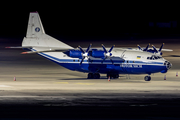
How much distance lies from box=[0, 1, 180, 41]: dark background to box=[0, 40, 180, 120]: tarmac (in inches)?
3866

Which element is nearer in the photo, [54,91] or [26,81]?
[54,91]

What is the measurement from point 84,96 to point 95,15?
118 meters

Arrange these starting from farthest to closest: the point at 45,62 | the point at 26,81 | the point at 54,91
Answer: the point at 45,62 → the point at 26,81 → the point at 54,91

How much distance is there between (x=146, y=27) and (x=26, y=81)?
11179 cm

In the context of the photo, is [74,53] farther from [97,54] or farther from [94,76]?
[94,76]

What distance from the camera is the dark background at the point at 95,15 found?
143 metres

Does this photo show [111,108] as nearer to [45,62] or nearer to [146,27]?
[45,62]

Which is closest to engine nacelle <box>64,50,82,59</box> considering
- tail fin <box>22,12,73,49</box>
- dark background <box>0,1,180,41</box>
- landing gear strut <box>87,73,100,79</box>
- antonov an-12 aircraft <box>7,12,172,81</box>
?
antonov an-12 aircraft <box>7,12,172,81</box>

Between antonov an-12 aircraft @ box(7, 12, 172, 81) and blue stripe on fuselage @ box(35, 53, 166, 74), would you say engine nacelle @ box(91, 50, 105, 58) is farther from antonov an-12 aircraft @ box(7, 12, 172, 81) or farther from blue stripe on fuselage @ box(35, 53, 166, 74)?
blue stripe on fuselage @ box(35, 53, 166, 74)

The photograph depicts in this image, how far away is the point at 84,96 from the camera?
30.1 m

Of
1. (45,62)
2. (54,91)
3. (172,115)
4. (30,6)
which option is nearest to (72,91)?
(54,91)

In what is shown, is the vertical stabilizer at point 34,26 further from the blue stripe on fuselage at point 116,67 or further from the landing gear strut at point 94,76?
the landing gear strut at point 94,76

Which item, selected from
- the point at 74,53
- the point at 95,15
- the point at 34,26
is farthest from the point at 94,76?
the point at 95,15

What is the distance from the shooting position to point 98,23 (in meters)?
148
